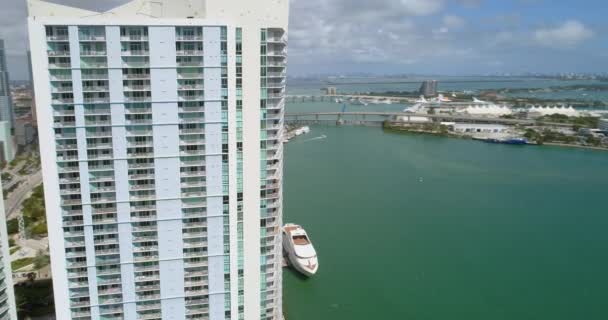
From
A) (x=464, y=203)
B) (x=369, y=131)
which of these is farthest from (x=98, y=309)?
(x=369, y=131)

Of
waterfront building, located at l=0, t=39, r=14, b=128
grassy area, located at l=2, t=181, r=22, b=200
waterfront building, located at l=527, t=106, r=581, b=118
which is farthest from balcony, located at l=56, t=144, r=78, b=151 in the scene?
waterfront building, located at l=527, t=106, r=581, b=118

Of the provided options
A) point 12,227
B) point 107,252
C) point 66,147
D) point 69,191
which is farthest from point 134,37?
point 12,227

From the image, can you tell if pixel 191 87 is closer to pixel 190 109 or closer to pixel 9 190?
pixel 190 109

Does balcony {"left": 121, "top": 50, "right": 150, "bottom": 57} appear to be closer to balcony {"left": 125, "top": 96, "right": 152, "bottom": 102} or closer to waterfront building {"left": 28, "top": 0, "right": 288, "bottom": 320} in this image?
waterfront building {"left": 28, "top": 0, "right": 288, "bottom": 320}

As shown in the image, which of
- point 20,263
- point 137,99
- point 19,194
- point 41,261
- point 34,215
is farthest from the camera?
point 19,194

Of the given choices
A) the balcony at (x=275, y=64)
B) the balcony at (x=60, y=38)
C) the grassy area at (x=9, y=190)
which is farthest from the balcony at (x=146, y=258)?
the grassy area at (x=9, y=190)

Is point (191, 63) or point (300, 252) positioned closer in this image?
point (191, 63)
